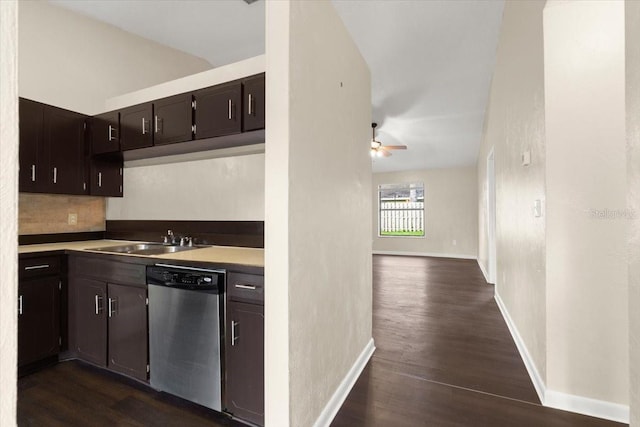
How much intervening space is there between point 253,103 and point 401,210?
756 centimetres

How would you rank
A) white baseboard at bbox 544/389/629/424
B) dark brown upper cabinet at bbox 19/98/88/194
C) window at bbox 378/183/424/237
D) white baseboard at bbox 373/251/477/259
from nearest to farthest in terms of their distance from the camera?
white baseboard at bbox 544/389/629/424 → dark brown upper cabinet at bbox 19/98/88/194 → white baseboard at bbox 373/251/477/259 → window at bbox 378/183/424/237

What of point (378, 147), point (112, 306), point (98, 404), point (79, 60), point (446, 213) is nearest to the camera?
point (98, 404)

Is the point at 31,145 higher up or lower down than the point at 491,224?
higher up

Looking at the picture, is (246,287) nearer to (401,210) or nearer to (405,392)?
(405,392)

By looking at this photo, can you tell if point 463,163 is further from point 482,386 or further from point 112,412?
point 112,412

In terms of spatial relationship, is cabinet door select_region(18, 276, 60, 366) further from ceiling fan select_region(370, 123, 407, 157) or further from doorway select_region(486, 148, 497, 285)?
doorway select_region(486, 148, 497, 285)

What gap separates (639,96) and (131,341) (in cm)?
277

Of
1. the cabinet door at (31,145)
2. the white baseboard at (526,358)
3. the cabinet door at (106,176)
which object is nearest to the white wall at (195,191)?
the cabinet door at (106,176)

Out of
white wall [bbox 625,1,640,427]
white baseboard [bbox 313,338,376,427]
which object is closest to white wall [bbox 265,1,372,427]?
white baseboard [bbox 313,338,376,427]

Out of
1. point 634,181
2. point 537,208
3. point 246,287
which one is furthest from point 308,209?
point 537,208

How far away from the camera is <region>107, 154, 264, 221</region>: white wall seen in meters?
2.52

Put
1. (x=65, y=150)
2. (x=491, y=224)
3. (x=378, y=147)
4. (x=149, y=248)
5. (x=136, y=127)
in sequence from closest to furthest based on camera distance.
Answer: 1. (x=136, y=127)
2. (x=65, y=150)
3. (x=149, y=248)
4. (x=491, y=224)
5. (x=378, y=147)

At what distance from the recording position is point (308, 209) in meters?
1.53

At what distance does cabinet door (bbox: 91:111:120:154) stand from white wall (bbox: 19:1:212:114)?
0.34 m
